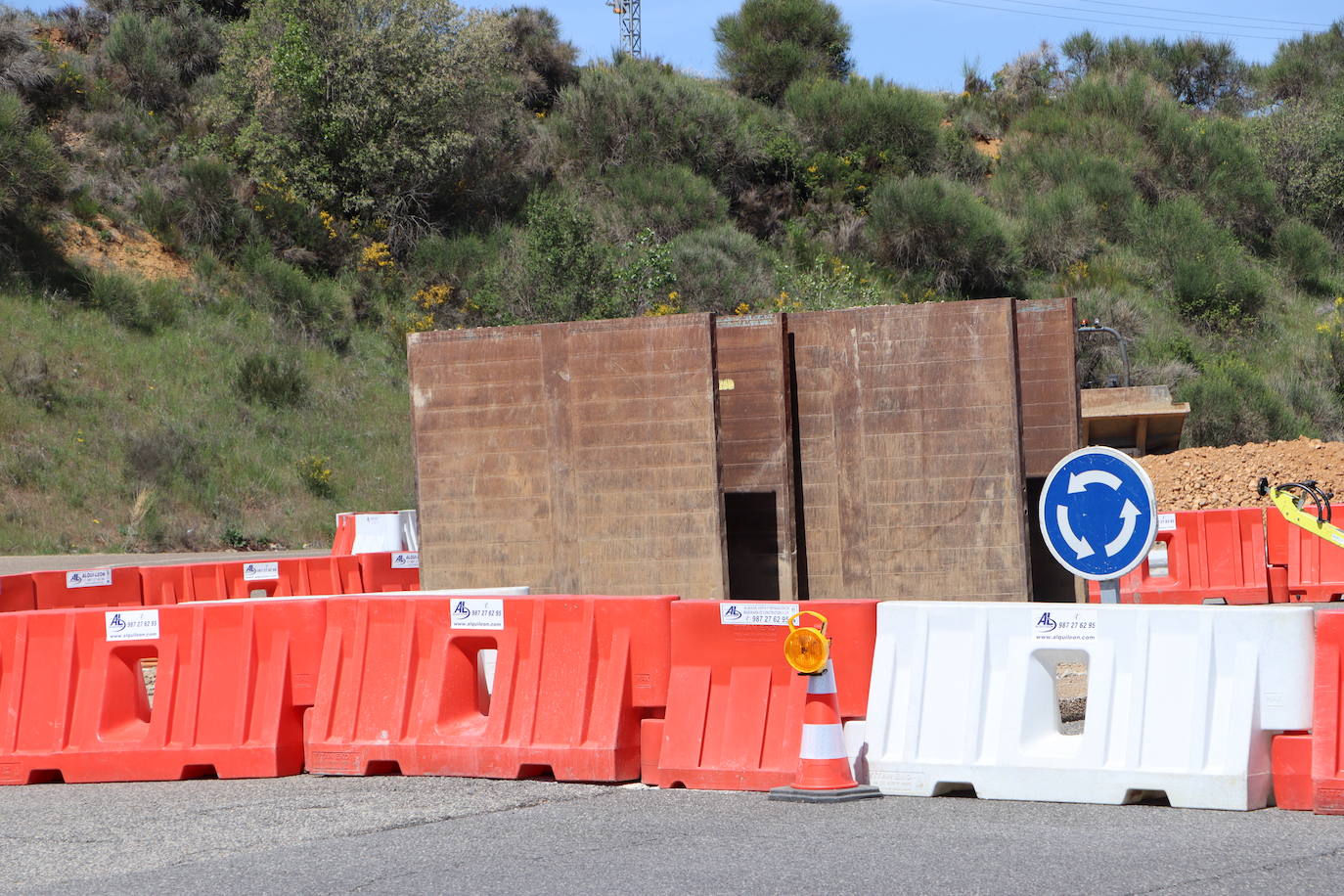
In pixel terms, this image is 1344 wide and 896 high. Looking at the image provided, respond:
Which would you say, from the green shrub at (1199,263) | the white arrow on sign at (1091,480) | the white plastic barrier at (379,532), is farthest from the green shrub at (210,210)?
the white arrow on sign at (1091,480)

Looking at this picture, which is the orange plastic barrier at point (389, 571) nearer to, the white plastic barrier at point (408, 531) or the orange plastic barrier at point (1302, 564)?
the white plastic barrier at point (408, 531)

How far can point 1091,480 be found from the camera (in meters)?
7.71

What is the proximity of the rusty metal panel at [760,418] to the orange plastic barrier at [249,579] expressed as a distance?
5775 millimetres

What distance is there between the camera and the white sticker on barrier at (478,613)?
8.33 meters

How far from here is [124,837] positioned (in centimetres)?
708

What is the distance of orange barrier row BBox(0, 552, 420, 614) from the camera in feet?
49.5

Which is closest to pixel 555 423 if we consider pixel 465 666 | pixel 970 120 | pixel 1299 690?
pixel 465 666

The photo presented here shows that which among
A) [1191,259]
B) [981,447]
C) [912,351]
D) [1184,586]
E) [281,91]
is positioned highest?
[281,91]

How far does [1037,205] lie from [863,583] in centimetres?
4092

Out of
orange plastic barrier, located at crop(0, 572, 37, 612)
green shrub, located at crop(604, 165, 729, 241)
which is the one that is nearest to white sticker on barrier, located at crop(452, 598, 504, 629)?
orange plastic barrier, located at crop(0, 572, 37, 612)

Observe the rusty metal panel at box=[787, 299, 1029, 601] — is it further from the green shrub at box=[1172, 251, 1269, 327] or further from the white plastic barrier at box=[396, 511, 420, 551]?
the green shrub at box=[1172, 251, 1269, 327]

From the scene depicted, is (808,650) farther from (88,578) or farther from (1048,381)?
(88,578)

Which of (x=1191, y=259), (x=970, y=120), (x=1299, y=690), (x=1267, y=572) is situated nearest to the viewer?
(x=1299, y=690)

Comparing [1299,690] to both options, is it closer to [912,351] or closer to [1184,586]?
[912,351]
